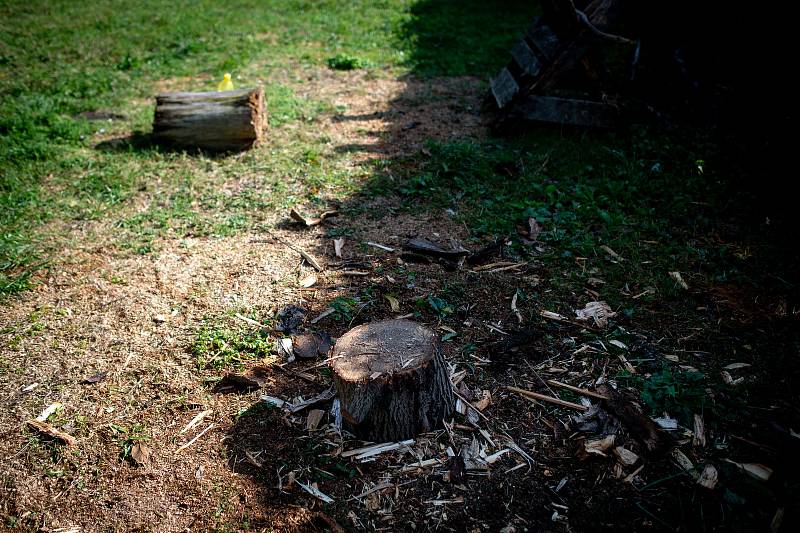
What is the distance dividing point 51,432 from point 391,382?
2.08m

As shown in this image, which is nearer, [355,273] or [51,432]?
[51,432]

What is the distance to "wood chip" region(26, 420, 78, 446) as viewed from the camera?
2.96 m

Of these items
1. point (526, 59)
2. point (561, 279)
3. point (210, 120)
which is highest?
point (526, 59)

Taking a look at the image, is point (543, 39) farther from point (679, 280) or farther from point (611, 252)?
point (679, 280)

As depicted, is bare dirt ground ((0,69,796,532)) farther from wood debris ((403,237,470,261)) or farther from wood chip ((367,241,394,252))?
wood debris ((403,237,470,261))

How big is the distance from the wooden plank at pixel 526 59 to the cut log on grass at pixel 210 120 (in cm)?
339

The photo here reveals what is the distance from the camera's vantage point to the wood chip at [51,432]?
2957 mm

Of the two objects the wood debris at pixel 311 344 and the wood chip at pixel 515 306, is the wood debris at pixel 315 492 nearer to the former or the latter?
the wood debris at pixel 311 344

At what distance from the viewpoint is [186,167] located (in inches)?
235

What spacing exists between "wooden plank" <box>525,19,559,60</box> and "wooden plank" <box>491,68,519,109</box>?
48 cm

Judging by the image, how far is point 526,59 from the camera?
6609 mm

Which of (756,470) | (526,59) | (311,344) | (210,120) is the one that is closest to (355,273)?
(311,344)

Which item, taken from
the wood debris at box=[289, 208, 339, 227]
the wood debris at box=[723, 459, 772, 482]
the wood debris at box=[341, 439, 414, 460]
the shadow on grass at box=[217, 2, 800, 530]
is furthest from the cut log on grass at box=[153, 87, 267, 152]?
the wood debris at box=[723, 459, 772, 482]

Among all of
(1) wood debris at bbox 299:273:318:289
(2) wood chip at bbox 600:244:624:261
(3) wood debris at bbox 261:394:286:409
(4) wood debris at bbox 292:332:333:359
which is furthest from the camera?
(2) wood chip at bbox 600:244:624:261
